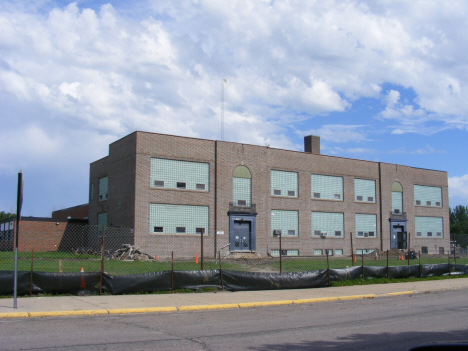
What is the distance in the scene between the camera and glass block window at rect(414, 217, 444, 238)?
167 ft

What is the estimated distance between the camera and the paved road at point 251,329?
8469 mm

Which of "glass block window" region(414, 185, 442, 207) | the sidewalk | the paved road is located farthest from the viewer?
"glass block window" region(414, 185, 442, 207)

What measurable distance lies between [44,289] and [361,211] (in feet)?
122

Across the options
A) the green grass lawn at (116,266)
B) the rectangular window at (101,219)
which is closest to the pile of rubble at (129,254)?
the green grass lawn at (116,266)

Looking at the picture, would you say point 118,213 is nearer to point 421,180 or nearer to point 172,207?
point 172,207

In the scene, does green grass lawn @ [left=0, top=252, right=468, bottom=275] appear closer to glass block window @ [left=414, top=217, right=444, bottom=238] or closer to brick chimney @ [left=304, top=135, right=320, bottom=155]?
brick chimney @ [left=304, top=135, right=320, bottom=155]

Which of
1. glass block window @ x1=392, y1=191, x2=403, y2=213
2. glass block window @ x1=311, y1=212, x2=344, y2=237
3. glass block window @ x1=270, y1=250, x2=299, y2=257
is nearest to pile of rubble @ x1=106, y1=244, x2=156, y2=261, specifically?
glass block window @ x1=270, y1=250, x2=299, y2=257

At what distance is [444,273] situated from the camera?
82.4 ft

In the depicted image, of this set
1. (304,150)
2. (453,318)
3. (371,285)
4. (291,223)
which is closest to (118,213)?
(291,223)

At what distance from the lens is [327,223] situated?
44500 mm

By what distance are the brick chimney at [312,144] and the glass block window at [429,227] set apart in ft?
46.1

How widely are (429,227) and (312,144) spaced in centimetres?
1727

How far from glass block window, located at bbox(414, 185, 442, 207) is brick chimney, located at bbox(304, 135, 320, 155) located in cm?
1308

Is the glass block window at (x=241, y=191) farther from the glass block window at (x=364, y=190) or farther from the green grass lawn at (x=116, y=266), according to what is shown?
the glass block window at (x=364, y=190)
